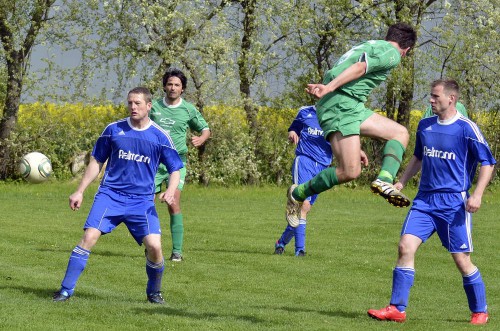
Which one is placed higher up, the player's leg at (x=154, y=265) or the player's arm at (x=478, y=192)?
the player's arm at (x=478, y=192)

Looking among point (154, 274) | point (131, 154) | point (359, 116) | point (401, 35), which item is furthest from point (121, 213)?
point (401, 35)

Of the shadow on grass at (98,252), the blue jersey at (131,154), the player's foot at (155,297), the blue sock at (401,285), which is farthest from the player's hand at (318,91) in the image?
the shadow on grass at (98,252)

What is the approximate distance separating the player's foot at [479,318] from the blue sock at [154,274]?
2.95 m

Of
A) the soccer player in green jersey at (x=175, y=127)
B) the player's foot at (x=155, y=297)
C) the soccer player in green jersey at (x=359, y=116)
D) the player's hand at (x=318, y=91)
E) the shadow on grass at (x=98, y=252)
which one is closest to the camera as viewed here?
the player's hand at (x=318, y=91)

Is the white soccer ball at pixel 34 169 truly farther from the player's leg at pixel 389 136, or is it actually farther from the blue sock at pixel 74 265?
the player's leg at pixel 389 136

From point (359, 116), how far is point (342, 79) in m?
0.48

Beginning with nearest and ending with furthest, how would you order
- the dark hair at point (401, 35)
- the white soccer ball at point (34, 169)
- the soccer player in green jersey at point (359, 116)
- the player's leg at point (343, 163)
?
the soccer player in green jersey at point (359, 116)
the player's leg at point (343, 163)
the dark hair at point (401, 35)
the white soccer ball at point (34, 169)

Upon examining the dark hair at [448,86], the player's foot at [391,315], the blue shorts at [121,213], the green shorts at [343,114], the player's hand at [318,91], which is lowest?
the player's foot at [391,315]

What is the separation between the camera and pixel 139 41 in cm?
3061

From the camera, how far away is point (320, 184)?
365 inches

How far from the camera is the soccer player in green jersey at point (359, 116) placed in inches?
355

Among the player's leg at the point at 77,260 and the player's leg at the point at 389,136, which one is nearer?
the player's leg at the point at 389,136

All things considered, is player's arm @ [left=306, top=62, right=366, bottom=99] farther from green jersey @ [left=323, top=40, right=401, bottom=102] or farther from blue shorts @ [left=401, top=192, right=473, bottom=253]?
blue shorts @ [left=401, top=192, right=473, bottom=253]

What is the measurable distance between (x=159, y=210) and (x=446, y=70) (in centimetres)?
1366
